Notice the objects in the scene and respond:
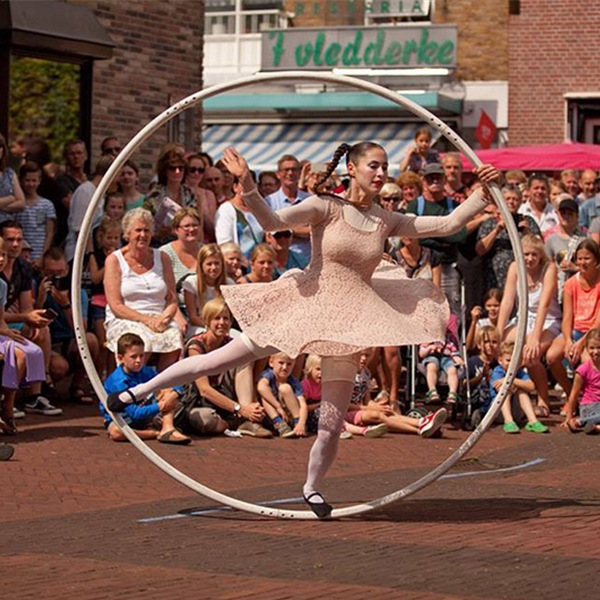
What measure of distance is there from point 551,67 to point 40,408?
23.7 m

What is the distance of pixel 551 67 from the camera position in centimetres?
3562

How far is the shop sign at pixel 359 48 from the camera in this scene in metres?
35.5

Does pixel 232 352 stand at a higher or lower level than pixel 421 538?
higher

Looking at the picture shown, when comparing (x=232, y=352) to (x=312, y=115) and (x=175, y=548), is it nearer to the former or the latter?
(x=175, y=548)

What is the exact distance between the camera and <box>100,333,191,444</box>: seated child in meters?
12.7

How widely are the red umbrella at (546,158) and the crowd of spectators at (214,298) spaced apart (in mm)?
8552

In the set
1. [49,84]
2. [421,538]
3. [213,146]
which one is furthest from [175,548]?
[213,146]

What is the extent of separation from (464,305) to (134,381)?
370cm

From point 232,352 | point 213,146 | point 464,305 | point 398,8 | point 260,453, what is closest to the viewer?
point 232,352

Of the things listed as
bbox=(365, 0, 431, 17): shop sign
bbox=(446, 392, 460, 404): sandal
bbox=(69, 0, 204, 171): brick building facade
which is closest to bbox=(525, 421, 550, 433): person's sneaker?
bbox=(446, 392, 460, 404): sandal

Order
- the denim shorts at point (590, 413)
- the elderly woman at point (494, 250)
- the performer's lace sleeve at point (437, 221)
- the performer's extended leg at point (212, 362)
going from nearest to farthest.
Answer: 1. the performer's extended leg at point (212, 362)
2. the performer's lace sleeve at point (437, 221)
3. the denim shorts at point (590, 413)
4. the elderly woman at point (494, 250)

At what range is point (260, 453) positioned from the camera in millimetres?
12664

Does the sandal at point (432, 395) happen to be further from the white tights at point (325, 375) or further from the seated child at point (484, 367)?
the white tights at point (325, 375)

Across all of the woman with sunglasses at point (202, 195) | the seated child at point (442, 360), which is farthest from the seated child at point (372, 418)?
the woman with sunglasses at point (202, 195)
